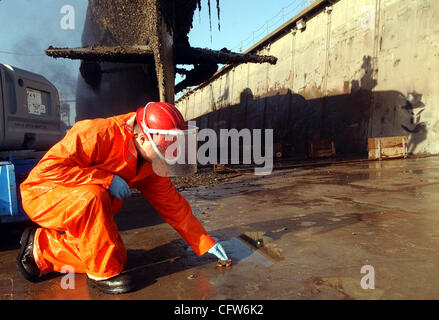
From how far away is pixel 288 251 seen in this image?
231 cm

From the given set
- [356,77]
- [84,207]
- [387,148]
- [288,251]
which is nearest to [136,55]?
[84,207]

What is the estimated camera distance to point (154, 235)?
3021mm

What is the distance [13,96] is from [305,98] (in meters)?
14.3

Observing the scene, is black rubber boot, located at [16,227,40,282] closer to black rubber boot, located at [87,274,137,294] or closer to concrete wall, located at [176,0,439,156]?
black rubber boot, located at [87,274,137,294]

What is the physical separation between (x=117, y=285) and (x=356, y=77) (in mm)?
13030

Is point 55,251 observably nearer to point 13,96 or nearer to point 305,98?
point 13,96

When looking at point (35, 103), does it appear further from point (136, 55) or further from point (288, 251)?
point (136, 55)

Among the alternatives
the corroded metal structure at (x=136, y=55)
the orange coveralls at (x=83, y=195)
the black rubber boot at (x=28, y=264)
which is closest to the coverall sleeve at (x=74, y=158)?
the orange coveralls at (x=83, y=195)

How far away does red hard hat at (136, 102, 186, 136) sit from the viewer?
192 centimetres

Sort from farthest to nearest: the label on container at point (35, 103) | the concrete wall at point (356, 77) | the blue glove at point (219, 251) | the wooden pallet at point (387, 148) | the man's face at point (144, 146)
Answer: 1. the concrete wall at point (356, 77)
2. the wooden pallet at point (387, 148)
3. the label on container at point (35, 103)
4. the blue glove at point (219, 251)
5. the man's face at point (144, 146)

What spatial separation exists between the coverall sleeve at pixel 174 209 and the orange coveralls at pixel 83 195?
1.8 inches

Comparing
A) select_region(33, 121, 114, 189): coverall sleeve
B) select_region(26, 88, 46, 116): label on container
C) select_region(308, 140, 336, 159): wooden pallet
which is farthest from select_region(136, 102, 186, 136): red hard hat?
select_region(308, 140, 336, 159): wooden pallet

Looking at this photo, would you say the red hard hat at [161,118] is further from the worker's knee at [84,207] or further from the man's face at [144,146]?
the worker's knee at [84,207]

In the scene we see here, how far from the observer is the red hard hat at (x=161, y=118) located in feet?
6.29
